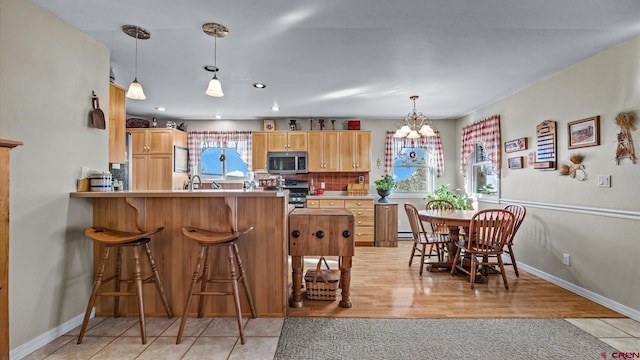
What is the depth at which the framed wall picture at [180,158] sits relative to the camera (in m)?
5.45

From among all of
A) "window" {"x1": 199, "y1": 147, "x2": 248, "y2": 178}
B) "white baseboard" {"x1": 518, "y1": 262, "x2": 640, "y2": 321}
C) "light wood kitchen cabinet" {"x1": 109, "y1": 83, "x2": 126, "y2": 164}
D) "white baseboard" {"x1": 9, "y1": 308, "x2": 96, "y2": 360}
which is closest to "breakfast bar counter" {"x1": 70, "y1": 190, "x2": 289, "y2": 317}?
"white baseboard" {"x1": 9, "y1": 308, "x2": 96, "y2": 360}

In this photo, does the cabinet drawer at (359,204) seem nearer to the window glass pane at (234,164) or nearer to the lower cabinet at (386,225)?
the lower cabinet at (386,225)

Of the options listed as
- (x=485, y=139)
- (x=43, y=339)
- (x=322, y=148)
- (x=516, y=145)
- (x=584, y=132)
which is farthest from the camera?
(x=322, y=148)

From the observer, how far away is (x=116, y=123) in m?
3.08

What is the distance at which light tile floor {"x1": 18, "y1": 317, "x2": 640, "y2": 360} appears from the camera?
6.53ft

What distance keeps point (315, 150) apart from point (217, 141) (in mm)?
1935

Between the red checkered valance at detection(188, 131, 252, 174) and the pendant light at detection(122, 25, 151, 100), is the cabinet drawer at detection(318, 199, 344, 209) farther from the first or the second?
the pendant light at detection(122, 25, 151, 100)

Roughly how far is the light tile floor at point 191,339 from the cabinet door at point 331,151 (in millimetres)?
3544

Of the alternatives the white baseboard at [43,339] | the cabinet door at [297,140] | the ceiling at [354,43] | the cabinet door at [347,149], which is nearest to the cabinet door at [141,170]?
the ceiling at [354,43]

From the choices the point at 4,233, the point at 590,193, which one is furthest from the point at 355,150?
the point at 4,233

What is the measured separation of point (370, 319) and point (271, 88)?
2967 millimetres

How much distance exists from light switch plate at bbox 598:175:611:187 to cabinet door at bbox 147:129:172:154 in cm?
580

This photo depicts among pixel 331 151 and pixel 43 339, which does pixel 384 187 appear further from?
pixel 43 339

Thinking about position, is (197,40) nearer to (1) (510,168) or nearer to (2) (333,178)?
(2) (333,178)
